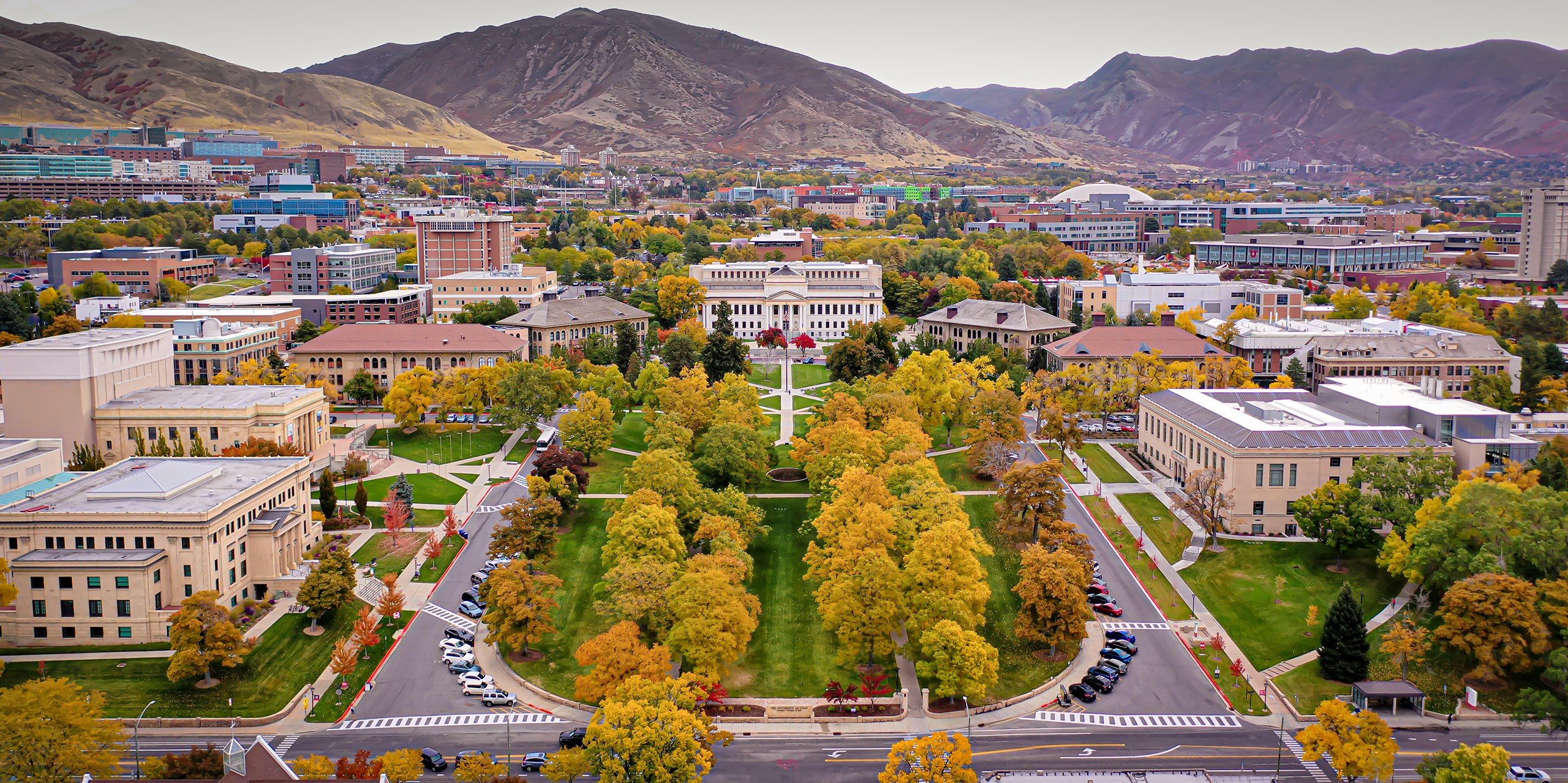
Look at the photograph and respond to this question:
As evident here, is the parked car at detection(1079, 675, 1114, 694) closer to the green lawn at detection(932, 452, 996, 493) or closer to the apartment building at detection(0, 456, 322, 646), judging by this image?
the green lawn at detection(932, 452, 996, 493)

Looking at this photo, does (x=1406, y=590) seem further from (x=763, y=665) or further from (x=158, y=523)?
(x=158, y=523)

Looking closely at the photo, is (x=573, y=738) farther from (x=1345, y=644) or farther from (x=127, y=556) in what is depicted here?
(x=1345, y=644)

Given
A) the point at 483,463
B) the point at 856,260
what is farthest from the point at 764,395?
the point at 856,260

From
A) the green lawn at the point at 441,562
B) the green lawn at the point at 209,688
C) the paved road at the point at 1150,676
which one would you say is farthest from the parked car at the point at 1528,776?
the green lawn at the point at 441,562

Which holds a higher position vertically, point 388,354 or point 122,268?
point 122,268

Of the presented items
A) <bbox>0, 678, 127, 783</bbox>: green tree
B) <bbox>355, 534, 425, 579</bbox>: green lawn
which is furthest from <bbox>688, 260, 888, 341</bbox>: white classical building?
<bbox>0, 678, 127, 783</bbox>: green tree

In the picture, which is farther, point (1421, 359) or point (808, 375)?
point (808, 375)

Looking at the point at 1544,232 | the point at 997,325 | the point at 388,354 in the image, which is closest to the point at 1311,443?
the point at 997,325
